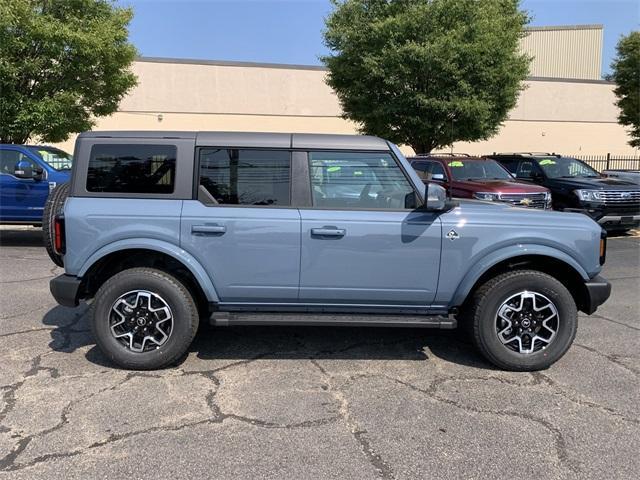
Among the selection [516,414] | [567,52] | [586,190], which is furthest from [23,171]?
[567,52]

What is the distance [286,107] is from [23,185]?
2130cm

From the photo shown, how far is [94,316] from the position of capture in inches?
164

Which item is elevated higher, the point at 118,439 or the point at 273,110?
the point at 273,110

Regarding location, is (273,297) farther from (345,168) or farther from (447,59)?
(447,59)

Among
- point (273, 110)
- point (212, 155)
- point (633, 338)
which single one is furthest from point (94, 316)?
point (273, 110)

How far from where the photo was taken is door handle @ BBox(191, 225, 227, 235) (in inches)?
162

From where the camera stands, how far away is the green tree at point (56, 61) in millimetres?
12125

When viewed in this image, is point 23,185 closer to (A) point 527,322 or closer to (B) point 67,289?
(B) point 67,289

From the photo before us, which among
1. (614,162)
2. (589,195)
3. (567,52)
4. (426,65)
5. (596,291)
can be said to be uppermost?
(567,52)

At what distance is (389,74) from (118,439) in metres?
15.0

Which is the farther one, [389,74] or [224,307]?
[389,74]

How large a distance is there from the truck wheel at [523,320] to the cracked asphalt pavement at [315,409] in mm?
170

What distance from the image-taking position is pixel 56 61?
12938mm

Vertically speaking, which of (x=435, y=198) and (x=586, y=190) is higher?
(x=586, y=190)
